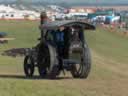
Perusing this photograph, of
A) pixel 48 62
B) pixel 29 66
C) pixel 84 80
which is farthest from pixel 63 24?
pixel 29 66

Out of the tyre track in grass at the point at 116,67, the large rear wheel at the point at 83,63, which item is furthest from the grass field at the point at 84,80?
the large rear wheel at the point at 83,63

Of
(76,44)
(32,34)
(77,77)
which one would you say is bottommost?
(32,34)

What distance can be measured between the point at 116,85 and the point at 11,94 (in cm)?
379

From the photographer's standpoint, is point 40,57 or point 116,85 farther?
point 40,57

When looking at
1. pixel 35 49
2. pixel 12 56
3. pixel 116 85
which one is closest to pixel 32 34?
pixel 12 56

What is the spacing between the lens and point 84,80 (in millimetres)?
16750

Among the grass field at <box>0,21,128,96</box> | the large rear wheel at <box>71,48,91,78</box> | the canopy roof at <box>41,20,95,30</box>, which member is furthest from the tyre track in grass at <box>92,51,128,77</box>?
the canopy roof at <box>41,20,95,30</box>

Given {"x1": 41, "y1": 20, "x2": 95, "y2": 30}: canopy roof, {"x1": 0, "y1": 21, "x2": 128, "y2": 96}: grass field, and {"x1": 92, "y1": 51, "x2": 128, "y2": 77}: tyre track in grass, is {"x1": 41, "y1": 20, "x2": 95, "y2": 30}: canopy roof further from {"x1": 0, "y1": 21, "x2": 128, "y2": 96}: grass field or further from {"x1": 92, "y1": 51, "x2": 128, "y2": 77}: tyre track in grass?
{"x1": 92, "y1": 51, "x2": 128, "y2": 77}: tyre track in grass

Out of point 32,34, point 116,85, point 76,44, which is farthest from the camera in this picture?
point 32,34

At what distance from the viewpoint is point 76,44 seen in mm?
18109

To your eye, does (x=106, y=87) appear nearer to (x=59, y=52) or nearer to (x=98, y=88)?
(x=98, y=88)

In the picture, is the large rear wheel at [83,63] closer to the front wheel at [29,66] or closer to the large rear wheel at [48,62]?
the large rear wheel at [48,62]

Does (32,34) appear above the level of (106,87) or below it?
below

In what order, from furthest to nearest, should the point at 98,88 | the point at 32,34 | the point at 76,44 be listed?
the point at 32,34, the point at 76,44, the point at 98,88
